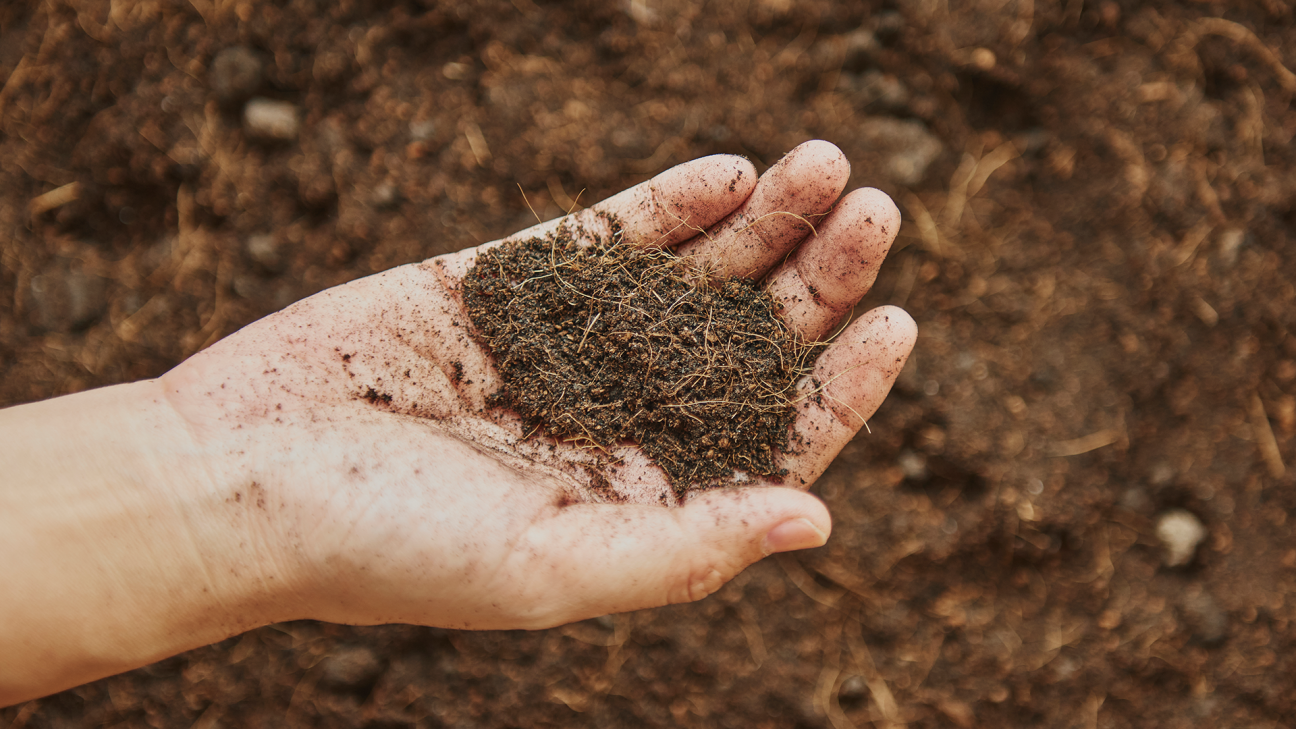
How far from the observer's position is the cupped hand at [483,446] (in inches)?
58.2

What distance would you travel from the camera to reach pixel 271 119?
2471 mm

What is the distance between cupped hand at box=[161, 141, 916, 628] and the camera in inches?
58.2

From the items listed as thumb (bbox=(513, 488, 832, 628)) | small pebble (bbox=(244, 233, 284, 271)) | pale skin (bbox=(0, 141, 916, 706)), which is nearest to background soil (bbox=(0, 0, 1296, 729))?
small pebble (bbox=(244, 233, 284, 271))

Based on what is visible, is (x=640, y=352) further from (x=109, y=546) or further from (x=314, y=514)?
(x=109, y=546)

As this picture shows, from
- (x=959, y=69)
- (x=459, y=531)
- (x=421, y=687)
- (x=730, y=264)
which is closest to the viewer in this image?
(x=459, y=531)

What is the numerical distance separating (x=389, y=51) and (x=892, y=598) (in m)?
2.47

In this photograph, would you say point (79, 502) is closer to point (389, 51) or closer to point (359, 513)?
point (359, 513)

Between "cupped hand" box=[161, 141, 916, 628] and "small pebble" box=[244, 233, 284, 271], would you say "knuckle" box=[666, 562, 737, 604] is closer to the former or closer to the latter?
"cupped hand" box=[161, 141, 916, 628]

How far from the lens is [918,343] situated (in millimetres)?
2459

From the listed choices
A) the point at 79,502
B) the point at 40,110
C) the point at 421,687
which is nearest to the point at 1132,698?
the point at 421,687

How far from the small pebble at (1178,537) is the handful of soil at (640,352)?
1.51m

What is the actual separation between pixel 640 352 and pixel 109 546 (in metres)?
1.22

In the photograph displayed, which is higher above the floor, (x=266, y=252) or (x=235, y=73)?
(x=235, y=73)

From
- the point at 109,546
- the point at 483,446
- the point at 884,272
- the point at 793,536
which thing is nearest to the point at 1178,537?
the point at 884,272
